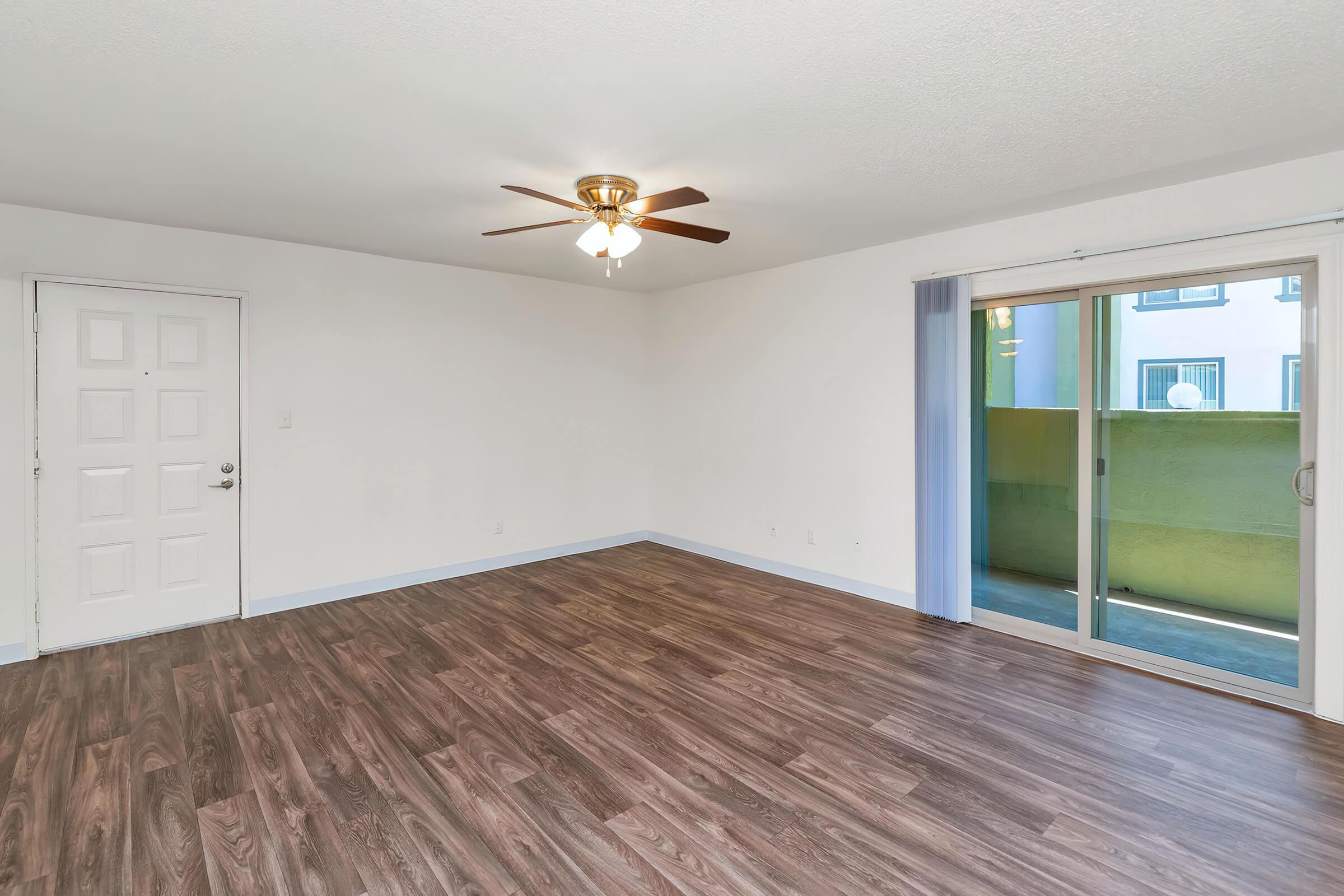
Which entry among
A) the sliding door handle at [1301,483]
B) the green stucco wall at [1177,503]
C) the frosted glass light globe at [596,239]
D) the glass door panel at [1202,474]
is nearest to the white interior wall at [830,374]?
the glass door panel at [1202,474]

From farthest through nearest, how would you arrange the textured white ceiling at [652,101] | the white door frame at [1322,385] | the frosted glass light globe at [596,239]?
the frosted glass light globe at [596,239] < the white door frame at [1322,385] < the textured white ceiling at [652,101]

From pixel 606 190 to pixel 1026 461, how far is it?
10.5 ft

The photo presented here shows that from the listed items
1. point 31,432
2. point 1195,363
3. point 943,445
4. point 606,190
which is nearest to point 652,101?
point 606,190

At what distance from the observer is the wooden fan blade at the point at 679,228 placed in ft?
10.9

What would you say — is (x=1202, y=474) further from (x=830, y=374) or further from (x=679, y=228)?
(x=679, y=228)

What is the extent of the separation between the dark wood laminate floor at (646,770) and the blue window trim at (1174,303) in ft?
6.82

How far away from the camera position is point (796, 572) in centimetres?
552

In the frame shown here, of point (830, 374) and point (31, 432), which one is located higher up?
point (830, 374)

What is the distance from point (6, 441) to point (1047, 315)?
21.2ft

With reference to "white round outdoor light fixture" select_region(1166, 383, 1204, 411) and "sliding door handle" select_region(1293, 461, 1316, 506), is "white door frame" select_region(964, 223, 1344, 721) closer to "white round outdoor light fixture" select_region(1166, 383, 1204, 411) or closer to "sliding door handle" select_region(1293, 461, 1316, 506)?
"sliding door handle" select_region(1293, 461, 1316, 506)

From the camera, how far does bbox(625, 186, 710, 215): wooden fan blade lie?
285 centimetres

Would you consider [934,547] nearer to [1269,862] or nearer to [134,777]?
[1269,862]

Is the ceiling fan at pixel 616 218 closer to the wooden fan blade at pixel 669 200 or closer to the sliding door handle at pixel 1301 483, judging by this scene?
the wooden fan blade at pixel 669 200

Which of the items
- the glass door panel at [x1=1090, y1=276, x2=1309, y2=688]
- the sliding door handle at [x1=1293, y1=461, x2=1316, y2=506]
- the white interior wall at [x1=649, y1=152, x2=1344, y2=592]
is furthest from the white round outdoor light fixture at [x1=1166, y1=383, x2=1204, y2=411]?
the white interior wall at [x1=649, y1=152, x2=1344, y2=592]
